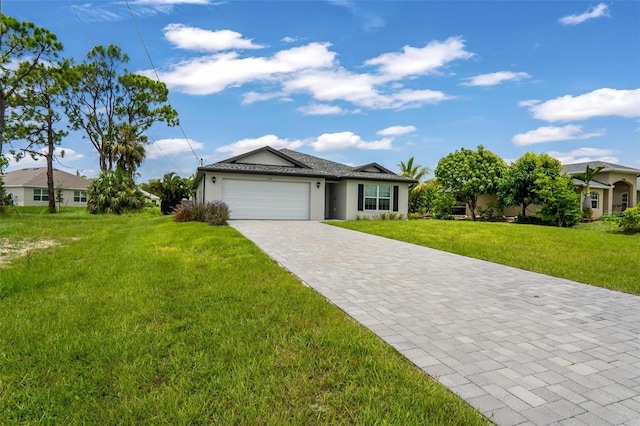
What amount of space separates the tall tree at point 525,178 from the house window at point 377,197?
7668 mm

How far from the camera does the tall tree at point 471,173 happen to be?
2419cm

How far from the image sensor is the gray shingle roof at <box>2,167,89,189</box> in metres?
37.2

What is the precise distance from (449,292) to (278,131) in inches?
897

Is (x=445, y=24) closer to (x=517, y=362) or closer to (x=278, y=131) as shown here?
(x=517, y=362)

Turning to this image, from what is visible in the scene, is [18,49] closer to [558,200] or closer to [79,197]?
[79,197]

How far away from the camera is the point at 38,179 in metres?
37.8

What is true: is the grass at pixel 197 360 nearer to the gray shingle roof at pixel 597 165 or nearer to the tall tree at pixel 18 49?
the tall tree at pixel 18 49

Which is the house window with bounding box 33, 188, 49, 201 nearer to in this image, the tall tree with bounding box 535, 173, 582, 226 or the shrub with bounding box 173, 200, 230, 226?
the shrub with bounding box 173, 200, 230, 226

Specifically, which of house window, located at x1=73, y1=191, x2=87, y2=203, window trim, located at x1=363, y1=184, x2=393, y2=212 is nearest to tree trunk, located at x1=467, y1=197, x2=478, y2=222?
window trim, located at x1=363, y1=184, x2=393, y2=212

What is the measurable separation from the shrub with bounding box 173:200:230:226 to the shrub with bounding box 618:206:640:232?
17509mm

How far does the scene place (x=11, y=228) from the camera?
1384 cm

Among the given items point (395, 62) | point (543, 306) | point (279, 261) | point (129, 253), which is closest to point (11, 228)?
point (129, 253)

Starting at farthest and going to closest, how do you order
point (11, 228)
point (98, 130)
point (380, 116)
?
point (98, 130) → point (380, 116) → point (11, 228)

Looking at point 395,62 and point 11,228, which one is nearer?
point 11,228
